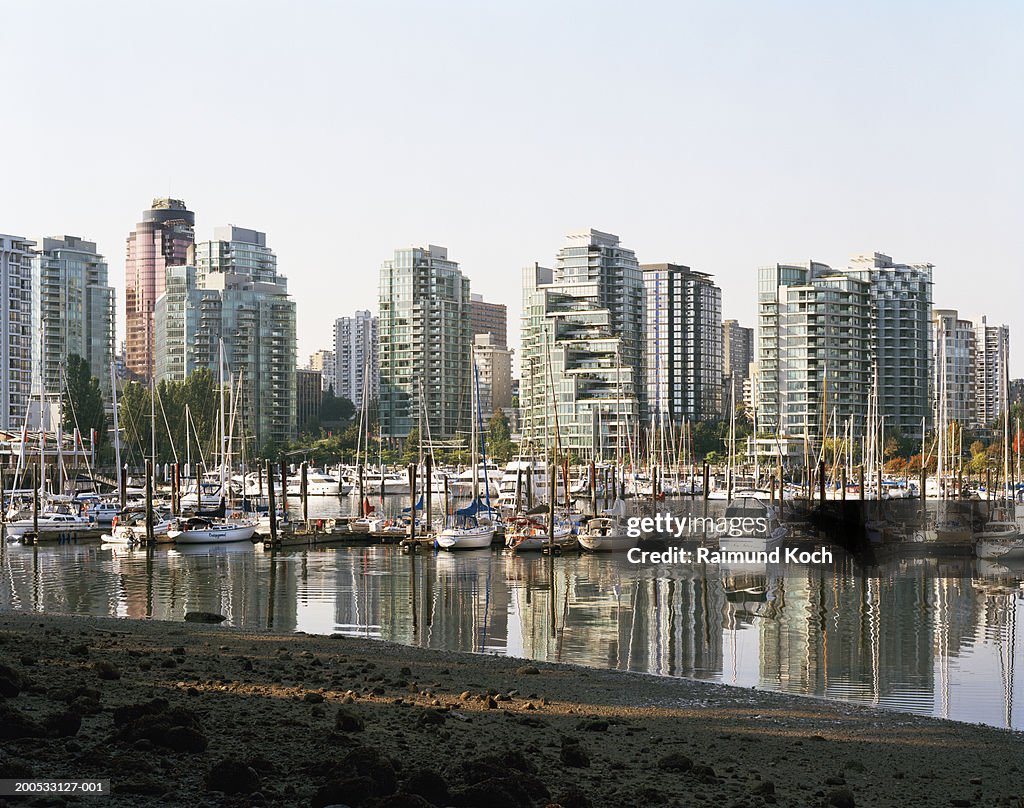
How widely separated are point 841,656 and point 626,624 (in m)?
8.63

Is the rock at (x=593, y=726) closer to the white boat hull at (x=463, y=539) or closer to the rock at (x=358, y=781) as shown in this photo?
the rock at (x=358, y=781)

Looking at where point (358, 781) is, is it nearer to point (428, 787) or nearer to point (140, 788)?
point (428, 787)

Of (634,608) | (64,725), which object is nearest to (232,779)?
(64,725)

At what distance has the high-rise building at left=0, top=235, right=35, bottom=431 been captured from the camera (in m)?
182

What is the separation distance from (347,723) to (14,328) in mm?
180895

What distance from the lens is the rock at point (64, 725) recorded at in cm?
1648

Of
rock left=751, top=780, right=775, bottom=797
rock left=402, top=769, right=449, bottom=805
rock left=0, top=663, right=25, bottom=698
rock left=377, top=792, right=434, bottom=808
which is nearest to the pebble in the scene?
rock left=751, top=780, right=775, bottom=797

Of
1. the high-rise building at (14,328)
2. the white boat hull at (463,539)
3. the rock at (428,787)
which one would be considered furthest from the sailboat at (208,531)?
the high-rise building at (14,328)

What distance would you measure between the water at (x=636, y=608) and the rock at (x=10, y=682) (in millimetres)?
17194

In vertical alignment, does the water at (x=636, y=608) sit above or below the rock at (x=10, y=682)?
below

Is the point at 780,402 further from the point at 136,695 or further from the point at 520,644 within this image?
the point at 136,695

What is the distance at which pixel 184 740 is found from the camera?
16.3 m

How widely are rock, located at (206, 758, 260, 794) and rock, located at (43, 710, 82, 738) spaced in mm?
2505

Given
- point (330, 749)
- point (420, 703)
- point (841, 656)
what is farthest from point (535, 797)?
point (841, 656)
